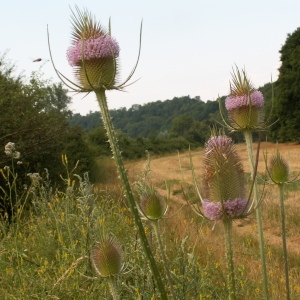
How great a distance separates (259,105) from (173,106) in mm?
87699

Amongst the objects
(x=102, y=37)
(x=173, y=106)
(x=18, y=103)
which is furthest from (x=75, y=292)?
(x=173, y=106)

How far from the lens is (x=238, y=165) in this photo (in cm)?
198

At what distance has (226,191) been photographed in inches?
74.6

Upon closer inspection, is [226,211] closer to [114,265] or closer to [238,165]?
[238,165]

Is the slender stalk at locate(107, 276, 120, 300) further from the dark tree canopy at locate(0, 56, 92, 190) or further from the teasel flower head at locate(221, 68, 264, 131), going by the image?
the dark tree canopy at locate(0, 56, 92, 190)

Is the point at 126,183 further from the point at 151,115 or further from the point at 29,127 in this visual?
the point at 151,115

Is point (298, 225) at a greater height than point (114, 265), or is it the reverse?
point (114, 265)

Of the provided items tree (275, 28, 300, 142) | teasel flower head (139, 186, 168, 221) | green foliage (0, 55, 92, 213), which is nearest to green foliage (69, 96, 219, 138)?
tree (275, 28, 300, 142)

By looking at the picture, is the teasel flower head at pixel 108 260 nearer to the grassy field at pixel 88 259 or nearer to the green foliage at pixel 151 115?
the grassy field at pixel 88 259

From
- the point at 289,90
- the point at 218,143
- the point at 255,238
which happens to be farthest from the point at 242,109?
the point at 289,90

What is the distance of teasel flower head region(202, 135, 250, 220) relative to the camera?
1860mm

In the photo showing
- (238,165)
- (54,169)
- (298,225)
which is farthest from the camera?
(54,169)

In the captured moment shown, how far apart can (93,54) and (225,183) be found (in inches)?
32.2

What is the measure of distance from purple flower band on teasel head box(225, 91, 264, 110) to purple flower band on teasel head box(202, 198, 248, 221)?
0.69 meters
